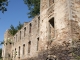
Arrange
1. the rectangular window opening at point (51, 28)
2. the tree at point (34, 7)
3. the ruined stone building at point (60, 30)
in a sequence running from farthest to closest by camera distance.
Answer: the tree at point (34, 7), the rectangular window opening at point (51, 28), the ruined stone building at point (60, 30)

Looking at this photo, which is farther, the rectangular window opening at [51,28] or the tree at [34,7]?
the tree at [34,7]

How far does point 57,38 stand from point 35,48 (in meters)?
5.05

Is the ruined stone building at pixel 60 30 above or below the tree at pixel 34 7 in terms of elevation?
below

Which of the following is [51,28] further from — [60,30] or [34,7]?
[34,7]

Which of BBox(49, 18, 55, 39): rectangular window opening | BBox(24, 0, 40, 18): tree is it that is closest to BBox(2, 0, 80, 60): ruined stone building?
BBox(49, 18, 55, 39): rectangular window opening

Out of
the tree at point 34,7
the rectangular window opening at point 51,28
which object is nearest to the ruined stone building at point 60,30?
the rectangular window opening at point 51,28

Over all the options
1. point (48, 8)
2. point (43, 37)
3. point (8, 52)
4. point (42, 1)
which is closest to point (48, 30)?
point (43, 37)

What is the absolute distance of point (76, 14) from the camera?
9742 millimetres

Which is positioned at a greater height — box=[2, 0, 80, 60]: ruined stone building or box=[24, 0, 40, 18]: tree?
box=[24, 0, 40, 18]: tree

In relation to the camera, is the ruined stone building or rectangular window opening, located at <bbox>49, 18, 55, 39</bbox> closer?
the ruined stone building

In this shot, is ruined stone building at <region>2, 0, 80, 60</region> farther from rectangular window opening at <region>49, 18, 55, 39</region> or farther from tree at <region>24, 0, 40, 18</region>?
tree at <region>24, 0, 40, 18</region>

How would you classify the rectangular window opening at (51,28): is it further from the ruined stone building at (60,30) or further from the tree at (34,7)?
the tree at (34,7)

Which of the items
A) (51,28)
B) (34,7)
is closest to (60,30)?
(51,28)

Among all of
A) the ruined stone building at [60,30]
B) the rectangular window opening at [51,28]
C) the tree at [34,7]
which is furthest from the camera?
the tree at [34,7]
